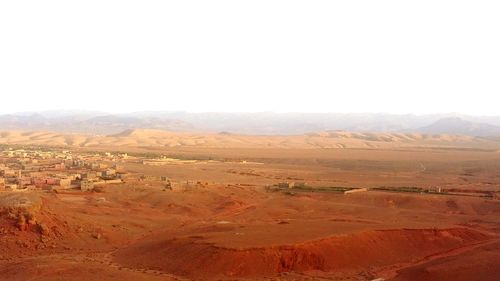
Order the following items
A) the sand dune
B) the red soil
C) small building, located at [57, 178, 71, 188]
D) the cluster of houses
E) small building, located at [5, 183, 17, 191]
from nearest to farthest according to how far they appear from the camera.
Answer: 1. the red soil
2. small building, located at [5, 183, 17, 191]
3. the cluster of houses
4. small building, located at [57, 178, 71, 188]
5. the sand dune

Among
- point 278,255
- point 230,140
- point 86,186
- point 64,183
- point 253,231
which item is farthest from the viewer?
point 230,140

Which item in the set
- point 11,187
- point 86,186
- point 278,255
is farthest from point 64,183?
point 278,255

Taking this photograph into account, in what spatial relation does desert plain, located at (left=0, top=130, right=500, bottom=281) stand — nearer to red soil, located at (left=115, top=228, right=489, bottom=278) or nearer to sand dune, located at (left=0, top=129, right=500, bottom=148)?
red soil, located at (left=115, top=228, right=489, bottom=278)

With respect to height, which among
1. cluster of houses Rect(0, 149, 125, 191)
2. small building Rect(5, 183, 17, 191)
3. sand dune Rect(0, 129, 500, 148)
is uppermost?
small building Rect(5, 183, 17, 191)

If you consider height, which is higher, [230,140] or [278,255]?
[278,255]

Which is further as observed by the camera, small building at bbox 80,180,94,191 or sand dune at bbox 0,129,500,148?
sand dune at bbox 0,129,500,148

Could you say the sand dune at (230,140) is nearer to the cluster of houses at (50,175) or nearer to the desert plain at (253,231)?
the cluster of houses at (50,175)

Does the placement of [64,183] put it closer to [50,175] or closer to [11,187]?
[11,187]

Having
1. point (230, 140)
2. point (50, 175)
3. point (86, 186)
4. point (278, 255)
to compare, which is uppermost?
point (86, 186)

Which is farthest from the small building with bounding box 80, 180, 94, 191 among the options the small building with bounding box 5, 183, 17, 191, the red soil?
the red soil

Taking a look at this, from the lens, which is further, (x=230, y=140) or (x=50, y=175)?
(x=230, y=140)
